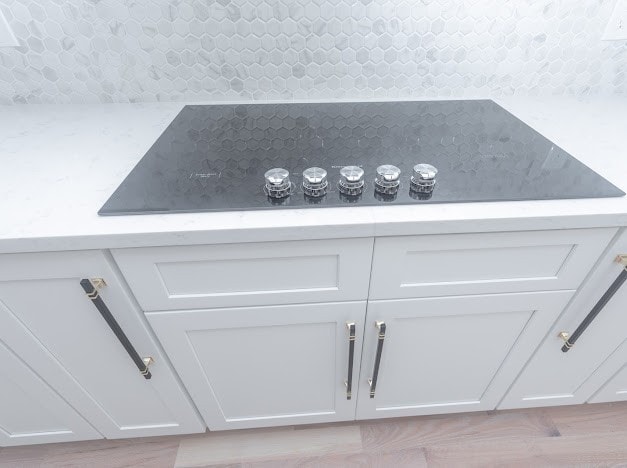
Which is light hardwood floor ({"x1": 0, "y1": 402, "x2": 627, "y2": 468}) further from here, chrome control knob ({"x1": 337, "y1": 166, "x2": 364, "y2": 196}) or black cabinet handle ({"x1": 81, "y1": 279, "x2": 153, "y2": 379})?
chrome control knob ({"x1": 337, "y1": 166, "x2": 364, "y2": 196})

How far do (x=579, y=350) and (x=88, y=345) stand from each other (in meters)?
1.17

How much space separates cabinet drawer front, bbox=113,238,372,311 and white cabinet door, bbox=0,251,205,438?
0.20 feet

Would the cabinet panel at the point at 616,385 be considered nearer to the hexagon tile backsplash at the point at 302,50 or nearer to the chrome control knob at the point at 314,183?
the hexagon tile backsplash at the point at 302,50

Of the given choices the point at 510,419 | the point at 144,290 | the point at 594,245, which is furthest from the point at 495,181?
the point at 510,419

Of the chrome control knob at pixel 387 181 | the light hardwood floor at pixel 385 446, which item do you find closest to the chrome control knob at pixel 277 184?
the chrome control knob at pixel 387 181

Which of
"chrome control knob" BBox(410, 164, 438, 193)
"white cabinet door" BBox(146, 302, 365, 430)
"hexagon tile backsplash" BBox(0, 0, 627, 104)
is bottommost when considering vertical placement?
"white cabinet door" BBox(146, 302, 365, 430)

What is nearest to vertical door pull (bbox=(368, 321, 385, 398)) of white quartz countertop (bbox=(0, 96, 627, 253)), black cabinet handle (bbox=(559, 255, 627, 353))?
white quartz countertop (bbox=(0, 96, 627, 253))

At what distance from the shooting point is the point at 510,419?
1188mm

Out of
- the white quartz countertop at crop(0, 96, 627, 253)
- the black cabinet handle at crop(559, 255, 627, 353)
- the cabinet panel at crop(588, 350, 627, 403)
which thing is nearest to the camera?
the white quartz countertop at crop(0, 96, 627, 253)

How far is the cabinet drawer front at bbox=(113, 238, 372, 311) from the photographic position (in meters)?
0.61

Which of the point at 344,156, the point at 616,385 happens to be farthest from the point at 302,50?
the point at 616,385

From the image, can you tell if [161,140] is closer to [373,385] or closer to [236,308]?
[236,308]

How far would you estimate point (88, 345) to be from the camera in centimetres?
76

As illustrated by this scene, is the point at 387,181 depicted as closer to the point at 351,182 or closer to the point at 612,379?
the point at 351,182
